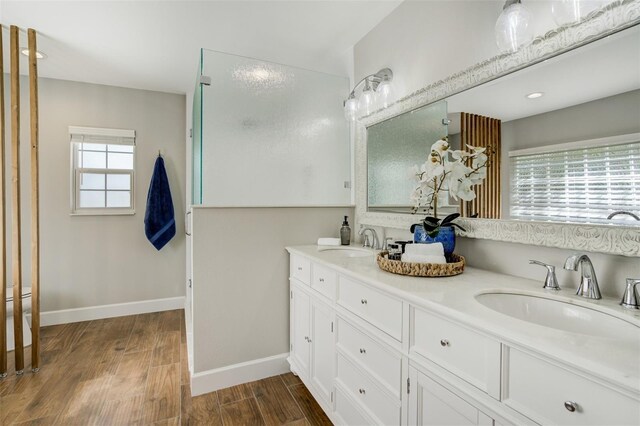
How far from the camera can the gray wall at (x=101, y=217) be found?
307 centimetres

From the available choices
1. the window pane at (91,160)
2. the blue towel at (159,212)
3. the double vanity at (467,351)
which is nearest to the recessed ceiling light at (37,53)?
the window pane at (91,160)

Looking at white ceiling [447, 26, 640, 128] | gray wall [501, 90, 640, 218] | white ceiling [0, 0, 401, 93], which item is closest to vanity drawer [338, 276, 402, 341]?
gray wall [501, 90, 640, 218]

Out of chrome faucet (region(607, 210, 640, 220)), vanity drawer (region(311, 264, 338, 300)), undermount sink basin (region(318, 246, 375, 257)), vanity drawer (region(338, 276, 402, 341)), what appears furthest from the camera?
undermount sink basin (region(318, 246, 375, 257))

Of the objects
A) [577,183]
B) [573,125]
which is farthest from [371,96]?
[577,183]

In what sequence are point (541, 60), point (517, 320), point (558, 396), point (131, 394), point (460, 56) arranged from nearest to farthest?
point (558, 396)
point (517, 320)
point (541, 60)
point (460, 56)
point (131, 394)

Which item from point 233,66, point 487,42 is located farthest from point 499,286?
point 233,66

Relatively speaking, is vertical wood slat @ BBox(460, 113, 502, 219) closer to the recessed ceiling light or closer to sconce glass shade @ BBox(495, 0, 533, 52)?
sconce glass shade @ BBox(495, 0, 533, 52)

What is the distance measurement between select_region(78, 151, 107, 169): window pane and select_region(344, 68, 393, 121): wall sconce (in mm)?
2664

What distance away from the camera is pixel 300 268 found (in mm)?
2014

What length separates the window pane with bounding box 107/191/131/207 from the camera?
130 inches

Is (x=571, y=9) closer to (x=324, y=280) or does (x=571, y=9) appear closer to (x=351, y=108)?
(x=351, y=108)

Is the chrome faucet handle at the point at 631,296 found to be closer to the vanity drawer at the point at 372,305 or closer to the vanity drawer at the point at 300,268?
the vanity drawer at the point at 372,305

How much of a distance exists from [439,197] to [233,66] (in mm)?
1615

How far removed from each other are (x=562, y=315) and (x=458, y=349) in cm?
38
